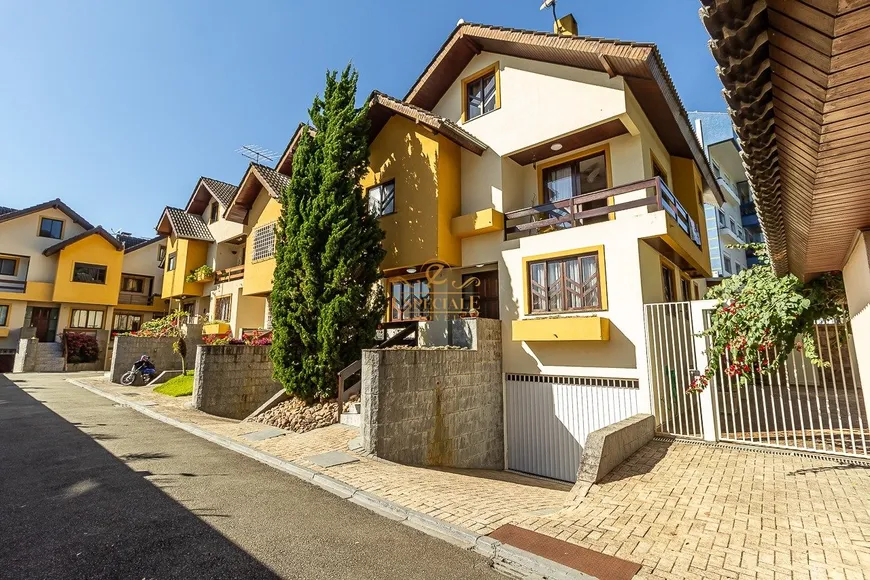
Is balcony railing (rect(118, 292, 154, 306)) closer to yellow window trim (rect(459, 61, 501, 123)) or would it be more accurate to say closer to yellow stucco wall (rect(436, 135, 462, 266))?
yellow stucco wall (rect(436, 135, 462, 266))

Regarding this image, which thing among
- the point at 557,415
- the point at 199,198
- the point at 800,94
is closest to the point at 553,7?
the point at 557,415

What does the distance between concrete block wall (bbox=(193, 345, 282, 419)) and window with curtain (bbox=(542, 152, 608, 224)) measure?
10.8 metres

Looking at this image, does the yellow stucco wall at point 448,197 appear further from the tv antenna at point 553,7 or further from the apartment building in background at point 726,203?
the apartment building in background at point 726,203

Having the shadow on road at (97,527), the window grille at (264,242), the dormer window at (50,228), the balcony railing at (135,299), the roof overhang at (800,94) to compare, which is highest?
the dormer window at (50,228)

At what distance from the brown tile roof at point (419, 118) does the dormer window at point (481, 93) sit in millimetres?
1101

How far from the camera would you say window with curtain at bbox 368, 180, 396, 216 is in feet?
Answer: 46.1

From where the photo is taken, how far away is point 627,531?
4883 millimetres

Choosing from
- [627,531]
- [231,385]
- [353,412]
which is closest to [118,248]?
[231,385]

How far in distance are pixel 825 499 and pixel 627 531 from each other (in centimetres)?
314

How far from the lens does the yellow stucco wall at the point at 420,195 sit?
41.0 feet

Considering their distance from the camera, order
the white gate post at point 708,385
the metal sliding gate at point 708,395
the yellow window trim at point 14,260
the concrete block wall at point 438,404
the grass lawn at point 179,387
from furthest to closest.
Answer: the yellow window trim at point 14,260 < the grass lawn at point 179,387 < the white gate post at point 708,385 < the concrete block wall at point 438,404 < the metal sliding gate at point 708,395

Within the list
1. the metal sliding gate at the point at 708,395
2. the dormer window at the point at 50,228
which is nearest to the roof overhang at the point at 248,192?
the metal sliding gate at the point at 708,395

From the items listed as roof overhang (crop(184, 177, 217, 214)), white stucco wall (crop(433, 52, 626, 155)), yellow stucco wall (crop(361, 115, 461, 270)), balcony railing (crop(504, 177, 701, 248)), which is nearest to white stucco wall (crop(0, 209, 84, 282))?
roof overhang (crop(184, 177, 217, 214))

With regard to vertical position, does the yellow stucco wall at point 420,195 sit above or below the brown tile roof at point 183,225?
below
